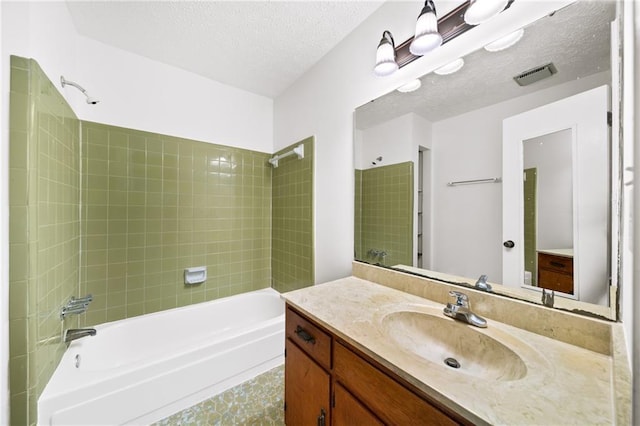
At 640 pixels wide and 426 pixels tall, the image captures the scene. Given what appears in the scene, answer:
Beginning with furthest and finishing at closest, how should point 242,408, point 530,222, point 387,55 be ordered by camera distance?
point 242,408 → point 387,55 → point 530,222

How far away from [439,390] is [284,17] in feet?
6.52

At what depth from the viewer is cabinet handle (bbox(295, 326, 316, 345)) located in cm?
95

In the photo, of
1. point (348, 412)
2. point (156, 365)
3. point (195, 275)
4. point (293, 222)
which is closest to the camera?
point (348, 412)

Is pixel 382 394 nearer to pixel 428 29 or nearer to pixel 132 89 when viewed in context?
pixel 428 29

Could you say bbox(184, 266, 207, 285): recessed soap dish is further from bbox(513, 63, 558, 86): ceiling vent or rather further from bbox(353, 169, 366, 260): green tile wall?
bbox(513, 63, 558, 86): ceiling vent

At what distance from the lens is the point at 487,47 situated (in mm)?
958

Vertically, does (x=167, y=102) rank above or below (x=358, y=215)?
above

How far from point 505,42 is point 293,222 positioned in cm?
183

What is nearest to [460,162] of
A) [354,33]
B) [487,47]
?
[487,47]

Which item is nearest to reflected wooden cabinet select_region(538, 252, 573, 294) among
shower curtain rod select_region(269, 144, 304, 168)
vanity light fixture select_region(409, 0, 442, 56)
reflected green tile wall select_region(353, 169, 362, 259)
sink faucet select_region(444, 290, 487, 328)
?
sink faucet select_region(444, 290, 487, 328)

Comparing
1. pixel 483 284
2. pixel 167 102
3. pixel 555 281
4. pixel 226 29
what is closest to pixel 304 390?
pixel 483 284

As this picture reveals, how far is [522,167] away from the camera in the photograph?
0.91 m

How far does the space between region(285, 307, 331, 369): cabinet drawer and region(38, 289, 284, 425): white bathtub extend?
74cm

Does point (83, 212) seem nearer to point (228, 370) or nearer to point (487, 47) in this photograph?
point (228, 370)
